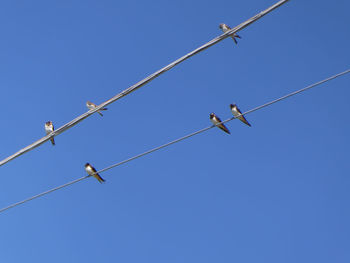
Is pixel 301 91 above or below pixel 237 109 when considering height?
below

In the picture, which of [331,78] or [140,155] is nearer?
[331,78]

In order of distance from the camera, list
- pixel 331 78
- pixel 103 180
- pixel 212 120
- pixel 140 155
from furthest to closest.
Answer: pixel 212 120
pixel 103 180
pixel 140 155
pixel 331 78

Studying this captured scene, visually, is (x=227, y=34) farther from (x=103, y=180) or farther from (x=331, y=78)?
(x=103, y=180)

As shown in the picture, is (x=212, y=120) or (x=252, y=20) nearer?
(x=252, y=20)

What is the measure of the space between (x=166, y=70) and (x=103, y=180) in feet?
20.1

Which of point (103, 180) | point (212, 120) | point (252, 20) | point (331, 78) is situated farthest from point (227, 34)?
point (212, 120)

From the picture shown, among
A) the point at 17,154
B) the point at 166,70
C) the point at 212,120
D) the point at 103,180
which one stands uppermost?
the point at 212,120

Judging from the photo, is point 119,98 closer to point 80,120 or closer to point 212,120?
point 80,120

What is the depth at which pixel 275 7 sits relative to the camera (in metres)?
6.50

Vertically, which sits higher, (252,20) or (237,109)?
(237,109)

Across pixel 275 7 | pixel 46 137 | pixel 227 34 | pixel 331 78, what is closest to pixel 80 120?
pixel 46 137

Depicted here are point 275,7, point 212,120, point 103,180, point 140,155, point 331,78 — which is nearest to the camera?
point 275,7

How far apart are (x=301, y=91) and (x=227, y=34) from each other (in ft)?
3.83

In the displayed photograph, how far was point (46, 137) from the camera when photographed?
269 inches
